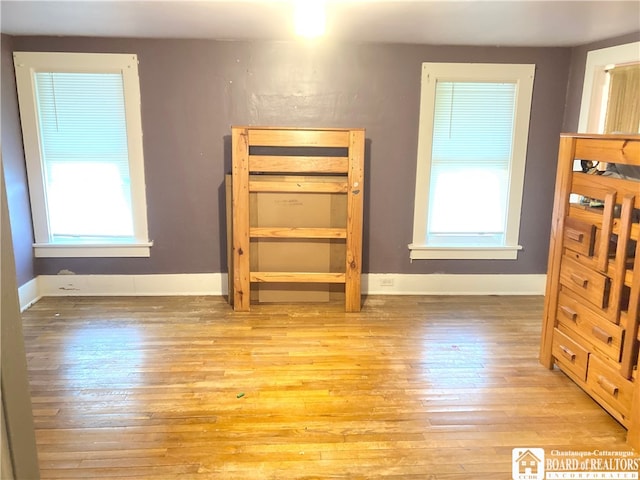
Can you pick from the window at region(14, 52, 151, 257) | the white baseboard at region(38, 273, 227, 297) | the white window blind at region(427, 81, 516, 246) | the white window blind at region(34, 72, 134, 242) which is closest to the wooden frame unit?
the white baseboard at region(38, 273, 227, 297)

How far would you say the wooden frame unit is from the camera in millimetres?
3666

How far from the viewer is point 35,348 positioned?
3.19 metres

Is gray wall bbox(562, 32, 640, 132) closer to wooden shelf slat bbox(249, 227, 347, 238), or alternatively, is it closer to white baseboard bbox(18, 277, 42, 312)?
wooden shelf slat bbox(249, 227, 347, 238)

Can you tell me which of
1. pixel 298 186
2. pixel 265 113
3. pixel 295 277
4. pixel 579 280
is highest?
pixel 265 113

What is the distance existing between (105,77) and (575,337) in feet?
12.2

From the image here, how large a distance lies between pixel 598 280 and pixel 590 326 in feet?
0.86

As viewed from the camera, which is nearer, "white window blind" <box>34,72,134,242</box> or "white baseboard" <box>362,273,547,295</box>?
"white window blind" <box>34,72,134,242</box>

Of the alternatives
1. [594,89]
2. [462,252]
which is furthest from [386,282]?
[594,89]

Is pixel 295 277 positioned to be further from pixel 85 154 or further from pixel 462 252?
pixel 85 154

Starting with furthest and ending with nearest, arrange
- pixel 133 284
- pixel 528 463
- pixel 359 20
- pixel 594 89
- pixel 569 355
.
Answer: pixel 133 284 < pixel 594 89 < pixel 359 20 < pixel 569 355 < pixel 528 463

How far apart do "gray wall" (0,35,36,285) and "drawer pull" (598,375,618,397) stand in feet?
12.6

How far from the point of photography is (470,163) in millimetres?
4086

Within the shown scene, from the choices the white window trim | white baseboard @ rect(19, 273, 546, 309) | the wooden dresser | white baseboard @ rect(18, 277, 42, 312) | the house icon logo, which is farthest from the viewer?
white baseboard @ rect(19, 273, 546, 309)

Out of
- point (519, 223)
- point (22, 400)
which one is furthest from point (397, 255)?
point (22, 400)
